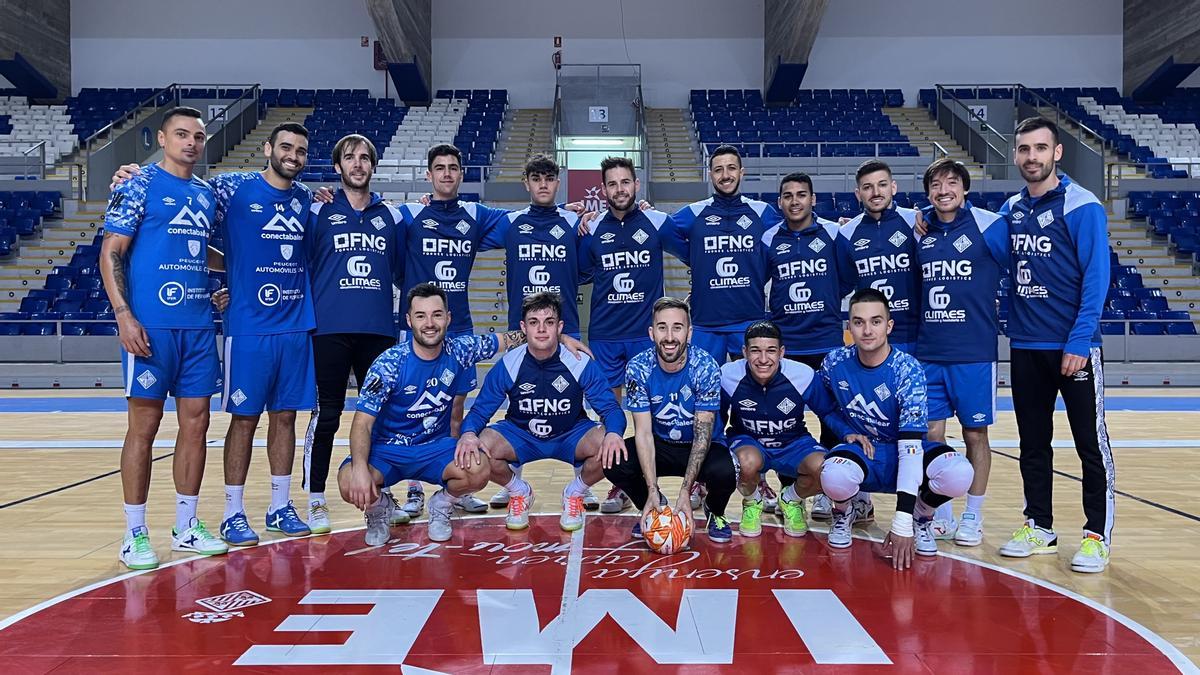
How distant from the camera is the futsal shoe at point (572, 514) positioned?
4508 mm

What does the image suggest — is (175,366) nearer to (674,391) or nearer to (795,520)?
(674,391)

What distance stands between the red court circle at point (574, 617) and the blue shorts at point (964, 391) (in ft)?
2.56

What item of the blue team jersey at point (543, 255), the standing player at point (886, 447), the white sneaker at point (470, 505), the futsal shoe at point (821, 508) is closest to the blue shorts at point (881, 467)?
the standing player at point (886, 447)

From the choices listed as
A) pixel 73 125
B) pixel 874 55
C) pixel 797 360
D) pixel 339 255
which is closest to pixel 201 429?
pixel 339 255

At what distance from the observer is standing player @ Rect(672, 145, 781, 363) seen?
5.02 meters

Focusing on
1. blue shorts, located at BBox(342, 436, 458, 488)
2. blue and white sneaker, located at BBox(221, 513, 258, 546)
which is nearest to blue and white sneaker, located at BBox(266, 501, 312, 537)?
blue and white sneaker, located at BBox(221, 513, 258, 546)

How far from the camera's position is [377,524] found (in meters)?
4.34

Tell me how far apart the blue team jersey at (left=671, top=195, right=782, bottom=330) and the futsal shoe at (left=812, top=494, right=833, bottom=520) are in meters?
1.10

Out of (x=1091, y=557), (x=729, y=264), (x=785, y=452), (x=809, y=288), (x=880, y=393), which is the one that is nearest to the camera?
(x=1091, y=557)

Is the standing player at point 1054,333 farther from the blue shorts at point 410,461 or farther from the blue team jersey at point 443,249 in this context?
the blue team jersey at point 443,249

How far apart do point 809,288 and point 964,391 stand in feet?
3.38

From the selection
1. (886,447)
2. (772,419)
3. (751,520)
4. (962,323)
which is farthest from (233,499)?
(962,323)

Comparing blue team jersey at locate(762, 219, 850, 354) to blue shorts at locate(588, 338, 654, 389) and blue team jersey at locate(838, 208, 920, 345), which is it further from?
blue shorts at locate(588, 338, 654, 389)

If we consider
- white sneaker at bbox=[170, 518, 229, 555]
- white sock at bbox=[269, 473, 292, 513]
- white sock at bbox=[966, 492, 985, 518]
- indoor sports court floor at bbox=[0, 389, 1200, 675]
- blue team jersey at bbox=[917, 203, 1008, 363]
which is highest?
blue team jersey at bbox=[917, 203, 1008, 363]
